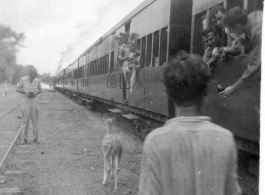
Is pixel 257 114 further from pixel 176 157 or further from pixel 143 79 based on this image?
pixel 143 79

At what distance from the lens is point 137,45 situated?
8.71m

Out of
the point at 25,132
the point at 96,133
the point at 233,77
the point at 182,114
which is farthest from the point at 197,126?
the point at 96,133

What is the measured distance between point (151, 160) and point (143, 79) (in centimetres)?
596

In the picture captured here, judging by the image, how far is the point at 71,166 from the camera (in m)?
6.81

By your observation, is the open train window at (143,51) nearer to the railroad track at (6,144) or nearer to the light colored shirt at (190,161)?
the railroad track at (6,144)

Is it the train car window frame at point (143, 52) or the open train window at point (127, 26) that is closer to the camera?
the train car window frame at point (143, 52)

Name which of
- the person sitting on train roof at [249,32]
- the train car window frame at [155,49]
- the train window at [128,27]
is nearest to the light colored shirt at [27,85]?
the train window at [128,27]

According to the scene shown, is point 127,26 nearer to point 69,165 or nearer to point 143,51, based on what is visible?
point 143,51

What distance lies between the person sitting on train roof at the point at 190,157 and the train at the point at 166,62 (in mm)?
1829

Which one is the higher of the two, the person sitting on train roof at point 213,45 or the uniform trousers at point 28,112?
the person sitting on train roof at point 213,45

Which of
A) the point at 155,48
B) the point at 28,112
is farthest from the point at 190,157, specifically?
the point at 28,112

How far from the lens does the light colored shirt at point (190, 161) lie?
1904 mm

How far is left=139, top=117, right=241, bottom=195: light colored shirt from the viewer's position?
1904mm

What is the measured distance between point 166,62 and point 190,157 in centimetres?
469
